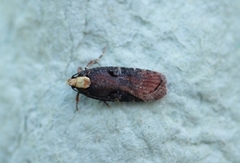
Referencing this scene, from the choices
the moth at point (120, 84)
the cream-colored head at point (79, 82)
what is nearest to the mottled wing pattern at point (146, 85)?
the moth at point (120, 84)

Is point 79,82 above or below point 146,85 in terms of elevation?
below

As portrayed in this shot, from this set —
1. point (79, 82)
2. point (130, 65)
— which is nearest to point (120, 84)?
point (130, 65)

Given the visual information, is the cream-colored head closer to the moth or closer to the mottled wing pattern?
the moth

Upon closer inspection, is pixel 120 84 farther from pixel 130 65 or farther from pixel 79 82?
pixel 79 82

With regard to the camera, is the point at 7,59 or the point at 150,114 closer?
the point at 150,114

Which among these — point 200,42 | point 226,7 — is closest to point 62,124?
point 200,42

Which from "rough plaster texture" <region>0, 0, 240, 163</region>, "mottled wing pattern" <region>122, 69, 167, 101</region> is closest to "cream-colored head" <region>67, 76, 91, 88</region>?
"rough plaster texture" <region>0, 0, 240, 163</region>

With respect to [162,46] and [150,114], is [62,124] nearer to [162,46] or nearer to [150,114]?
[150,114]

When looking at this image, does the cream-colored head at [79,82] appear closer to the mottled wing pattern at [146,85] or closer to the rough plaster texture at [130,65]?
the rough plaster texture at [130,65]
